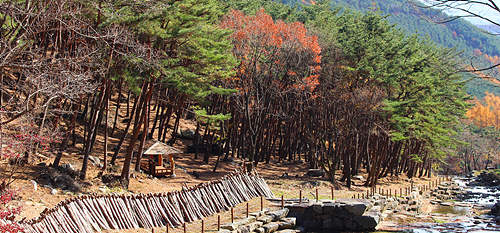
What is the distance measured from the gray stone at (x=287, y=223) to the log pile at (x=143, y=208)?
1890mm

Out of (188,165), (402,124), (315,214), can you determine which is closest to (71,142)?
(188,165)

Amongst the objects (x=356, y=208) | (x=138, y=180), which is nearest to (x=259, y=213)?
(x=356, y=208)

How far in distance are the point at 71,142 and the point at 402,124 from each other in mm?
20440

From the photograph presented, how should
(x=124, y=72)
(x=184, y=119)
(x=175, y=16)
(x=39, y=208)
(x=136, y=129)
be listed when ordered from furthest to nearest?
1. (x=184, y=119)
2. (x=136, y=129)
3. (x=175, y=16)
4. (x=124, y=72)
5. (x=39, y=208)

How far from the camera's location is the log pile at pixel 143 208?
28.4 ft

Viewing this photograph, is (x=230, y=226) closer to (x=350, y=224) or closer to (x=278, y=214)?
(x=278, y=214)

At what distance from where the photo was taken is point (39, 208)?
10.2 meters

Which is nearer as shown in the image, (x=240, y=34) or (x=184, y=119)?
(x=240, y=34)

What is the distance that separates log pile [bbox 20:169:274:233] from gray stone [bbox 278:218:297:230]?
189 centimetres

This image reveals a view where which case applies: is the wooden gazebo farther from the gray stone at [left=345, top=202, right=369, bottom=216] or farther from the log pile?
the gray stone at [left=345, top=202, right=369, bottom=216]

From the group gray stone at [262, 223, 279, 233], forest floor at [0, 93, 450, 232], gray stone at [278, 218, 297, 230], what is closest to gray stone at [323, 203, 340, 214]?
gray stone at [278, 218, 297, 230]

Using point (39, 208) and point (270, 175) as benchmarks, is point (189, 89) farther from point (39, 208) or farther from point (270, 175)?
point (270, 175)

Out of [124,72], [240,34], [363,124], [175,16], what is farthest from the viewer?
[363,124]

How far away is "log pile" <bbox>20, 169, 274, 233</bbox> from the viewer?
28.4ft
